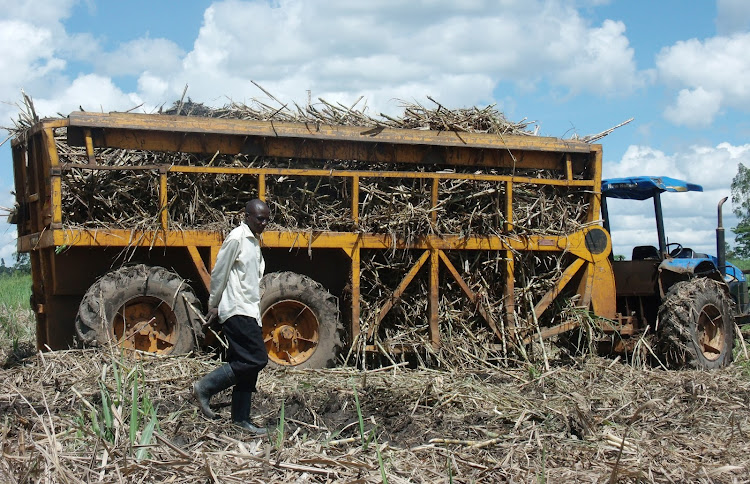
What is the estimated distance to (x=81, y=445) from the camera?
510cm

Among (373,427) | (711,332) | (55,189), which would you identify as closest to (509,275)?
(711,332)

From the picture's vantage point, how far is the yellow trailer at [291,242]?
7930mm

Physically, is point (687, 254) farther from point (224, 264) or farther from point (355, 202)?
point (224, 264)

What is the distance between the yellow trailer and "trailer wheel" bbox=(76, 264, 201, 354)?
13 mm

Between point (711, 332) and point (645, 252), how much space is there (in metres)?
1.27

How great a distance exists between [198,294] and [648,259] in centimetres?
538

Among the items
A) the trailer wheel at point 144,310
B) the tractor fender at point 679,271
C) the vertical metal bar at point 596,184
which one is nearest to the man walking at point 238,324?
the trailer wheel at point 144,310

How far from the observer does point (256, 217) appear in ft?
20.6

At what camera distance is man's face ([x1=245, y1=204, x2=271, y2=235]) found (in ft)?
20.6

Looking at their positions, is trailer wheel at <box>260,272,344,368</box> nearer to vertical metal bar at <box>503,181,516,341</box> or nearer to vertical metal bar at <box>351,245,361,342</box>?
vertical metal bar at <box>351,245,361,342</box>

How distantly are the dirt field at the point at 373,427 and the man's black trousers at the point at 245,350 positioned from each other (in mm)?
368

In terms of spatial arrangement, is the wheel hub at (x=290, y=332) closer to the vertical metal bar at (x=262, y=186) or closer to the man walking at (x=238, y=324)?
the vertical metal bar at (x=262, y=186)

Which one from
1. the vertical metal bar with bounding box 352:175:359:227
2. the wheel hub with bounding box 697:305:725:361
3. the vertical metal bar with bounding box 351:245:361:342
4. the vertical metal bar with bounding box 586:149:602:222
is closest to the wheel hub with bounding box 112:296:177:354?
the vertical metal bar with bounding box 351:245:361:342

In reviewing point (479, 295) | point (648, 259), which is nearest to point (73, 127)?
point (479, 295)
